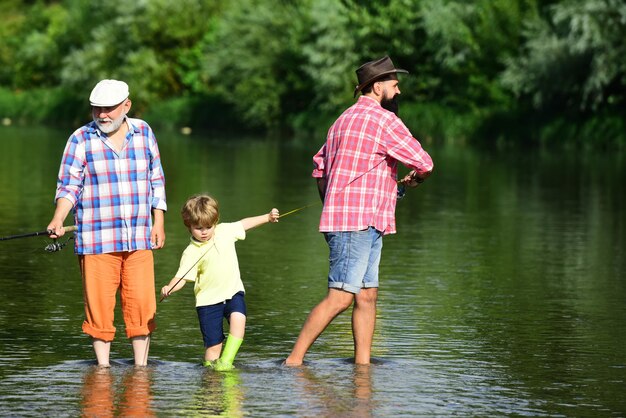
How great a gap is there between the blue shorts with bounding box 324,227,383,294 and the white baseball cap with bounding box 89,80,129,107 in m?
1.42

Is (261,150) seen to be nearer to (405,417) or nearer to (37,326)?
(37,326)

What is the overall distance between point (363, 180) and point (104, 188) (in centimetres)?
147

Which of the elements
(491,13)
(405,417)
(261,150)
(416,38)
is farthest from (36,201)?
(416,38)

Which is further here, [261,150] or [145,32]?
[145,32]

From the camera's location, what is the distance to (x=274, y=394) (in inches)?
320

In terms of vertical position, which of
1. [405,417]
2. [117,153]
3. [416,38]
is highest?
[416,38]

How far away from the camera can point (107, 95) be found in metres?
8.46

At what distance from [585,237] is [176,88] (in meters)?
60.9

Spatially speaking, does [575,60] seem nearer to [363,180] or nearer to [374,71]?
[374,71]

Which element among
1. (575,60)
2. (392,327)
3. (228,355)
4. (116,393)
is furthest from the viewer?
(575,60)

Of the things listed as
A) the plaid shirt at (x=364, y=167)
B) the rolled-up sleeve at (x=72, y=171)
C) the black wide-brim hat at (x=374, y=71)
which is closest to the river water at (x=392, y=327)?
the plaid shirt at (x=364, y=167)

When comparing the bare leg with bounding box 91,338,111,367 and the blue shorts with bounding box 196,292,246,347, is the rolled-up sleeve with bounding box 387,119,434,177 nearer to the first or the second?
the blue shorts with bounding box 196,292,246,347

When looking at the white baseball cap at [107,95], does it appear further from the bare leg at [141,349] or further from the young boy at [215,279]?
the bare leg at [141,349]

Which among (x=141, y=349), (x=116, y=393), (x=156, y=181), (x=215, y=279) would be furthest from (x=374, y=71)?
(x=116, y=393)
